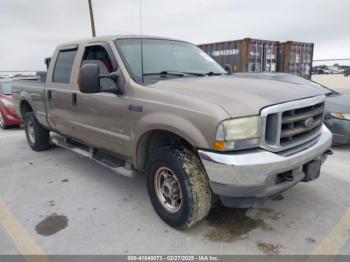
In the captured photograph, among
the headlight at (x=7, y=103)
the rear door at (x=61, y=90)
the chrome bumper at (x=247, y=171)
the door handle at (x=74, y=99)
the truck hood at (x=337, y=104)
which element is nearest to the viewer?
the chrome bumper at (x=247, y=171)

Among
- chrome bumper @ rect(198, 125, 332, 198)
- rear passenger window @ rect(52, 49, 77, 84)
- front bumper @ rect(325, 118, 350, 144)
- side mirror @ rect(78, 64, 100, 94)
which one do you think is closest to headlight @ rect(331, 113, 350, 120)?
front bumper @ rect(325, 118, 350, 144)

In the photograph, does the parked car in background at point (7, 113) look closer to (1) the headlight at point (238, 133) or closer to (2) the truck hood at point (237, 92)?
(2) the truck hood at point (237, 92)

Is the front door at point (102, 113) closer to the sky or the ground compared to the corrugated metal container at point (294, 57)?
closer to the ground

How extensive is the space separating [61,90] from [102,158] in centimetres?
132

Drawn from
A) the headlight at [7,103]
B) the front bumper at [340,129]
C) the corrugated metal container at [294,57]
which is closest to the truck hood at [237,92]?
the front bumper at [340,129]

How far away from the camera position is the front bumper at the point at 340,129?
215 inches

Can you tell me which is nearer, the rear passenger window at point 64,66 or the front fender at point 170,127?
the front fender at point 170,127

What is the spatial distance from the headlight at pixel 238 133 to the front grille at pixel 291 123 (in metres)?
0.09

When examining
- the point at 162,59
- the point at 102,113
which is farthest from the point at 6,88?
the point at 162,59

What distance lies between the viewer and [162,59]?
12.0 feet

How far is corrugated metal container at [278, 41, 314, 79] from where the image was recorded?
45.8 feet

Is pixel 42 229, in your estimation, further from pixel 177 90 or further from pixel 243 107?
pixel 243 107

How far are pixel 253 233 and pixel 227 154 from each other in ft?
3.43

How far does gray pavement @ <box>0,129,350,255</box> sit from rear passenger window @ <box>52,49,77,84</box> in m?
1.53
